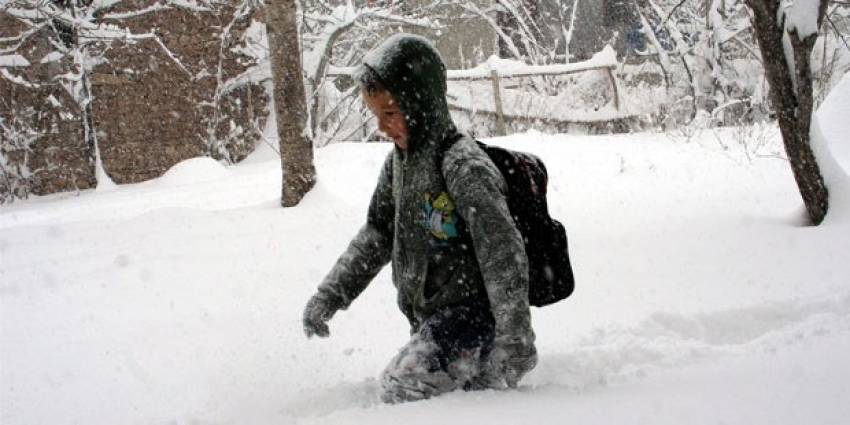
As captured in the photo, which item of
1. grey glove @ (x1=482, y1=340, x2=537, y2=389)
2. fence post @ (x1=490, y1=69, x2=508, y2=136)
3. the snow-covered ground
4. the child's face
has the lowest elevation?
fence post @ (x1=490, y1=69, x2=508, y2=136)

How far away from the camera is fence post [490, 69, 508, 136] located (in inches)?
489

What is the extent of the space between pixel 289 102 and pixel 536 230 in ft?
16.9

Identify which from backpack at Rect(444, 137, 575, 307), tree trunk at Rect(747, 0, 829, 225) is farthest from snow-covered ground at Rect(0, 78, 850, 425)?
backpack at Rect(444, 137, 575, 307)

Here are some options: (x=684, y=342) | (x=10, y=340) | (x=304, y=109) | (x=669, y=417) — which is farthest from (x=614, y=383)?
(x=304, y=109)

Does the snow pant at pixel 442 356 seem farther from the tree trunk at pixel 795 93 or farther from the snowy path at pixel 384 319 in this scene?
the tree trunk at pixel 795 93

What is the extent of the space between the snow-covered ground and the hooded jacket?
316mm

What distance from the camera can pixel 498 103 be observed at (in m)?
12.5

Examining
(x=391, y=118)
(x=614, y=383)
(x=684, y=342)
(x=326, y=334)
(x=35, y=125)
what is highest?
(x=391, y=118)

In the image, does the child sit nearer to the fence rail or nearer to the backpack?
the backpack

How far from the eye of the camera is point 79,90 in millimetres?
11625

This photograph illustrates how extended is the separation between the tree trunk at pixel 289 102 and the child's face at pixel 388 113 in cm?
470

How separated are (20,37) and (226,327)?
915 centimetres

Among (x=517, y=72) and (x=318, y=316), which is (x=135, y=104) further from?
(x=318, y=316)

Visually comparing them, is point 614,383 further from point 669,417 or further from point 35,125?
point 35,125
